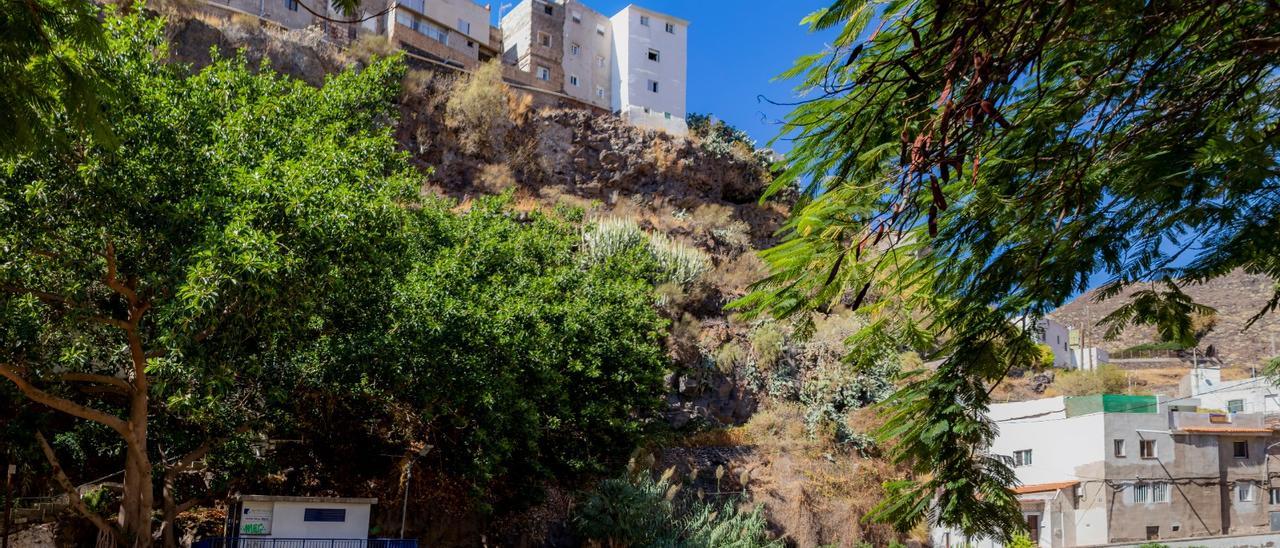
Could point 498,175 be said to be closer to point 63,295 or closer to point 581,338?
point 581,338

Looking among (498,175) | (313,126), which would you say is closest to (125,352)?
(313,126)

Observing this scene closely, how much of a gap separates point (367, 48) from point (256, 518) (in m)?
25.6

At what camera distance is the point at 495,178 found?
120ft

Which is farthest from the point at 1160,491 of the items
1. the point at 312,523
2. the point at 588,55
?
the point at 588,55

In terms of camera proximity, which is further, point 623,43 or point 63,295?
point 623,43

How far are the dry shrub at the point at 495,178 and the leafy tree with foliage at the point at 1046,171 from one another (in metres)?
31.8

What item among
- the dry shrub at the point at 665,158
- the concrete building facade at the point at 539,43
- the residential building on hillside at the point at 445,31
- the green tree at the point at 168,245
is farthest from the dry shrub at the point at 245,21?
the green tree at the point at 168,245

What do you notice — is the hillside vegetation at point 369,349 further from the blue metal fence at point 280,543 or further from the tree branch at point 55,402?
the blue metal fence at point 280,543

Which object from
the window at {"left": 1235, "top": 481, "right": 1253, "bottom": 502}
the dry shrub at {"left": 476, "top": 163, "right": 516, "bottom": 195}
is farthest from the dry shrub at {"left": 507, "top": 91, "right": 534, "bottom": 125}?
the window at {"left": 1235, "top": 481, "right": 1253, "bottom": 502}

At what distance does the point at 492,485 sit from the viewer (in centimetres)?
1969

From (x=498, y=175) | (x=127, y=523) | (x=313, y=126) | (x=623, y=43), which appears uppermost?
(x=623, y=43)

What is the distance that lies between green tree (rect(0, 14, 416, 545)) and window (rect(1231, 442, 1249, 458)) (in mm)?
30411

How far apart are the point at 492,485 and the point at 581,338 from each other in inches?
141

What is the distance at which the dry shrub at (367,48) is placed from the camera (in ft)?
120
